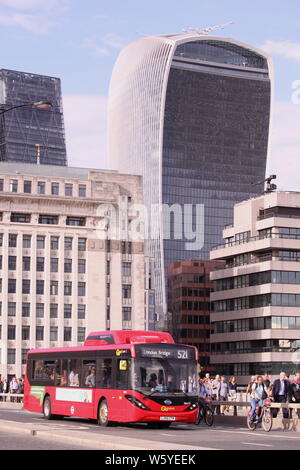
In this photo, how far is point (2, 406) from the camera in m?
67.6

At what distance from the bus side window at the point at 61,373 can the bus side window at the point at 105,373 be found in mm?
3456

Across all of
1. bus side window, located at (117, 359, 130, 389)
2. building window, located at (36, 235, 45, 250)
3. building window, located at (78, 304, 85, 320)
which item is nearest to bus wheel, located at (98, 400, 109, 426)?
bus side window, located at (117, 359, 130, 389)

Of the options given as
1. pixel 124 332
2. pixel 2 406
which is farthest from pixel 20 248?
pixel 124 332

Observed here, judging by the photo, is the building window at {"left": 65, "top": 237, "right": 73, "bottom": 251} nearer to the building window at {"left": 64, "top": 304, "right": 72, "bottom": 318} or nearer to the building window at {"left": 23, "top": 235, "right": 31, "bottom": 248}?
the building window at {"left": 23, "top": 235, "right": 31, "bottom": 248}

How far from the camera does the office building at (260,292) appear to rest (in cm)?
12569

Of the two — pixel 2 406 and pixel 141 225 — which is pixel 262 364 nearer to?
pixel 141 225

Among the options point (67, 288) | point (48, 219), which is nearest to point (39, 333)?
point (67, 288)

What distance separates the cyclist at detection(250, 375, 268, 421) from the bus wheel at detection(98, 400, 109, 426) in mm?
5236

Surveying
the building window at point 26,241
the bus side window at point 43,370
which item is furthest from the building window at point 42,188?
the bus side window at point 43,370

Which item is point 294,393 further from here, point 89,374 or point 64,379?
point 64,379

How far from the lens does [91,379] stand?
38844 millimetres

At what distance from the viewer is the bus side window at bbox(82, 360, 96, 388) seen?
38.8 m
